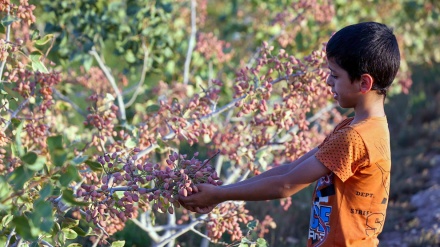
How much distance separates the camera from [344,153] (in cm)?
223

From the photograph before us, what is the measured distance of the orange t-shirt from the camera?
2.24 m

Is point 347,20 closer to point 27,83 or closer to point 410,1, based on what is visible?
point 410,1

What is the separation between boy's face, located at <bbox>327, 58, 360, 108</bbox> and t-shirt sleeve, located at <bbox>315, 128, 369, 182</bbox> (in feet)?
0.42

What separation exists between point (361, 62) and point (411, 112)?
15.1 ft

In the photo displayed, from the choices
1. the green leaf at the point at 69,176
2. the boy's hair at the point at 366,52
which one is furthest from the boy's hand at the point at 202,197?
the boy's hair at the point at 366,52

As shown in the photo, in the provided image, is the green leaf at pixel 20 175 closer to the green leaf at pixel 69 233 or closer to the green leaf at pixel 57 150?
the green leaf at pixel 57 150

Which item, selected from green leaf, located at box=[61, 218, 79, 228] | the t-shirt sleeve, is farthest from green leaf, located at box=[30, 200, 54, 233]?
the t-shirt sleeve

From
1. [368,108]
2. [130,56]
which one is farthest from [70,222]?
[130,56]

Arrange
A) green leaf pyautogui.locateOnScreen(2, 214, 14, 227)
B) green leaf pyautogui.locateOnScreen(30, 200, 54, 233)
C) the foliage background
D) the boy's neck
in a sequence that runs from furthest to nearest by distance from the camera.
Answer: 1. the foliage background
2. the boy's neck
3. green leaf pyautogui.locateOnScreen(2, 214, 14, 227)
4. green leaf pyautogui.locateOnScreen(30, 200, 54, 233)

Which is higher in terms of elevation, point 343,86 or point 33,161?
point 343,86

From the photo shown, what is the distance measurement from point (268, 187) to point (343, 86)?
42 cm

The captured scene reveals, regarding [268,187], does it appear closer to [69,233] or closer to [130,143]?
[69,233]

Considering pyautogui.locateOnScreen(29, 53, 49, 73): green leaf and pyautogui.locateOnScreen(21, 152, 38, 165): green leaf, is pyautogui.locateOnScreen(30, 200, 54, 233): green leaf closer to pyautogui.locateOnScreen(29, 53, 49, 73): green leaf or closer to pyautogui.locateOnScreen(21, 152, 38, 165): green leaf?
pyautogui.locateOnScreen(21, 152, 38, 165): green leaf

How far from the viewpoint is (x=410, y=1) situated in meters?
6.30
